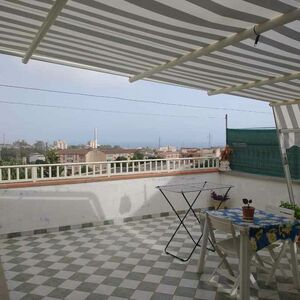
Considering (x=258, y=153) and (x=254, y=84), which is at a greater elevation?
(x=254, y=84)

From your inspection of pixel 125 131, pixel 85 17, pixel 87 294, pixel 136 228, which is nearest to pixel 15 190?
pixel 136 228

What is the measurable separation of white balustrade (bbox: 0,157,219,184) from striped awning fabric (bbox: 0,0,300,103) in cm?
276

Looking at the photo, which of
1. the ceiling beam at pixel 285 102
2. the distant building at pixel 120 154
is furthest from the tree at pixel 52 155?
the ceiling beam at pixel 285 102

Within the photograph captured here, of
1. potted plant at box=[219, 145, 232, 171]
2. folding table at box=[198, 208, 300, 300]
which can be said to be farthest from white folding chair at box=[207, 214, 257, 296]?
potted plant at box=[219, 145, 232, 171]

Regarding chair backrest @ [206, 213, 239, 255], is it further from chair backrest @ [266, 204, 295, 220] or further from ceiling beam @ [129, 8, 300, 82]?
ceiling beam @ [129, 8, 300, 82]

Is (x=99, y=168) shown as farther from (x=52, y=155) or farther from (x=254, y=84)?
(x=254, y=84)

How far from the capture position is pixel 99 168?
297 inches

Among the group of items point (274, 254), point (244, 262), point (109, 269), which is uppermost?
point (244, 262)

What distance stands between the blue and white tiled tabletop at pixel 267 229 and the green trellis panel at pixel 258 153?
321 cm

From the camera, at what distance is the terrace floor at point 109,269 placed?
3.82 meters

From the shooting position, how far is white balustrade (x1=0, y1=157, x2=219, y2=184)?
655 centimetres

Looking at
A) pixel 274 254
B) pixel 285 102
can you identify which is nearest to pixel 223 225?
pixel 274 254

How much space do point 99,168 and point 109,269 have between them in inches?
129

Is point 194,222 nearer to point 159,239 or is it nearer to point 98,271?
point 159,239
